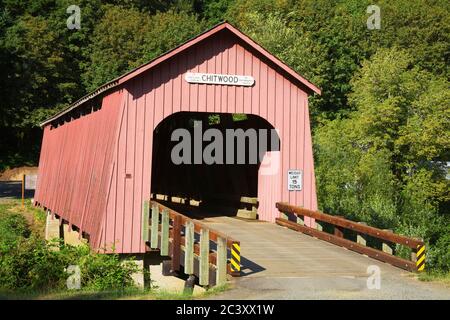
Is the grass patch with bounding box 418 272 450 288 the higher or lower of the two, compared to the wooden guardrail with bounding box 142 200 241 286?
lower

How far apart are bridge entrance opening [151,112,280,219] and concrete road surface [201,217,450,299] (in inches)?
165

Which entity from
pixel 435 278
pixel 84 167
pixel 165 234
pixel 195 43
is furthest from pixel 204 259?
pixel 84 167

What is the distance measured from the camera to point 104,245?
13367 millimetres

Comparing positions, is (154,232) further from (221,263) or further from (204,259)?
(221,263)

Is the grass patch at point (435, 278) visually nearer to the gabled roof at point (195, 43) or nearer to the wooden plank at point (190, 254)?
the wooden plank at point (190, 254)

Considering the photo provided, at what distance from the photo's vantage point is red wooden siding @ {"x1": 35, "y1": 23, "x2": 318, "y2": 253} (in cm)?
1383

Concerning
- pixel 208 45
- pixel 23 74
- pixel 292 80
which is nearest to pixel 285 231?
pixel 292 80

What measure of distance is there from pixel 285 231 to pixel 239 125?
18.1ft

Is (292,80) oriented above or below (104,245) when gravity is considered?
above

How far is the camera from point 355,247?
12578 mm

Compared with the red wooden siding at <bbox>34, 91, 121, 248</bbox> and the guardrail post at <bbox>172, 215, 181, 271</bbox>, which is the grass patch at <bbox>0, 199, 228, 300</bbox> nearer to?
the guardrail post at <bbox>172, 215, 181, 271</bbox>

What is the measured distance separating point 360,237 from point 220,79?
5.06 m

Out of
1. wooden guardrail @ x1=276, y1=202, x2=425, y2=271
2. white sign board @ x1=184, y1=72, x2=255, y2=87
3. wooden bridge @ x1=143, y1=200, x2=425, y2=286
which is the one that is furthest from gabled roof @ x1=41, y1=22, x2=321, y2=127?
wooden guardrail @ x1=276, y1=202, x2=425, y2=271
